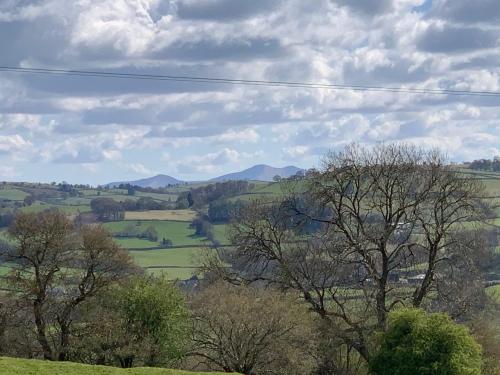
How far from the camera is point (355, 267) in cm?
5038

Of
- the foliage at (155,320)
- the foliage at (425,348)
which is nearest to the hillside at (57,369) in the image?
the foliage at (155,320)

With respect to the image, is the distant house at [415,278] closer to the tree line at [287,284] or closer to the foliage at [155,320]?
the tree line at [287,284]

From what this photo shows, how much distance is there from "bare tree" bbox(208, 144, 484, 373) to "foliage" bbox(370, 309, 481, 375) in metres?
6.45

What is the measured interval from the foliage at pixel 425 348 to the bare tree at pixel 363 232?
6455mm

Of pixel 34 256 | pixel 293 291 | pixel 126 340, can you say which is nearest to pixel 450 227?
pixel 293 291

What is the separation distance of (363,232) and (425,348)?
10816 mm

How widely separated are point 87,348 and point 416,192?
23447mm

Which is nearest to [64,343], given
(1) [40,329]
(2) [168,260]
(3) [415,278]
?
(1) [40,329]

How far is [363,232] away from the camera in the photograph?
4841 centimetres

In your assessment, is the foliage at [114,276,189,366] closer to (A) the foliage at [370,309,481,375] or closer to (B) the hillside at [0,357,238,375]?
(B) the hillside at [0,357,238,375]

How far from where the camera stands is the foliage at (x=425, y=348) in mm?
38594

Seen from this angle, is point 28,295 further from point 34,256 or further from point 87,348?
point 87,348

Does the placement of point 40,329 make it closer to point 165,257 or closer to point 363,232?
point 363,232

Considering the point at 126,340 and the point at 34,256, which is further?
the point at 34,256
